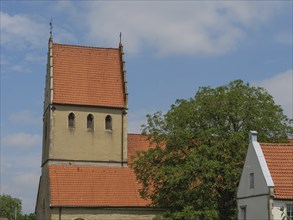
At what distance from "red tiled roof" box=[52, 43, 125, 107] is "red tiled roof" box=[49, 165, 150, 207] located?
557 cm

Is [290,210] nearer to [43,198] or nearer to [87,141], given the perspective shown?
[87,141]

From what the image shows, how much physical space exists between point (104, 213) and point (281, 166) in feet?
56.0

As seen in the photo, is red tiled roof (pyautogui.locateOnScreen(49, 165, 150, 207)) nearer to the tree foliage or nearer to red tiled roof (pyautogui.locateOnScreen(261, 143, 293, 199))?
red tiled roof (pyautogui.locateOnScreen(261, 143, 293, 199))

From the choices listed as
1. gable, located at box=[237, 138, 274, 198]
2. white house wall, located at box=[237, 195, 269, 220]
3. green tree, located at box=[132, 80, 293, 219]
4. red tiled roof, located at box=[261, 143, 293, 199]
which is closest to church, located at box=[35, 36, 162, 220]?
green tree, located at box=[132, 80, 293, 219]

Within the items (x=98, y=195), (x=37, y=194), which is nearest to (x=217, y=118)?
(x=98, y=195)

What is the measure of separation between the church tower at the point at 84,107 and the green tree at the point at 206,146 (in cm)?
893

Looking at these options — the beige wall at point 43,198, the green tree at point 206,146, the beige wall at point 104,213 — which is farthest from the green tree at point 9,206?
the green tree at point 206,146

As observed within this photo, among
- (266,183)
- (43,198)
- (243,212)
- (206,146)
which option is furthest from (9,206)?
(266,183)

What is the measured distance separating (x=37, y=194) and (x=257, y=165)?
80.1 feet

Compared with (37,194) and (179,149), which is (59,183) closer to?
(37,194)

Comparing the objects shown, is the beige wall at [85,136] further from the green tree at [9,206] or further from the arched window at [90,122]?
the green tree at [9,206]

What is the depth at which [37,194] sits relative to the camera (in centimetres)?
5169

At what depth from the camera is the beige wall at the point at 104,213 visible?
4481 centimetres

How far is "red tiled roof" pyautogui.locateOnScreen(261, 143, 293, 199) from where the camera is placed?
104 ft
